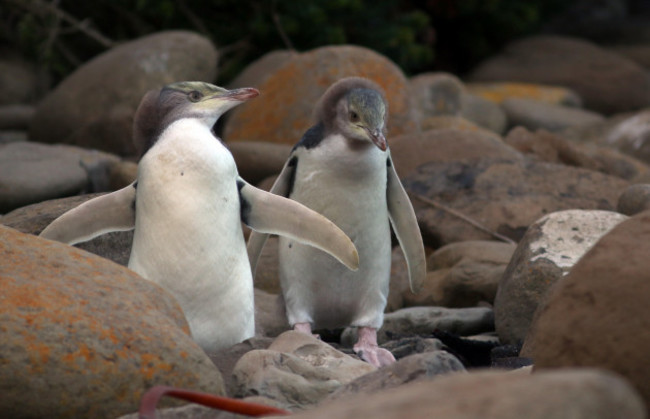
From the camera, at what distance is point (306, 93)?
9.57 meters

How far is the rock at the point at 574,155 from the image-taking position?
30.2ft

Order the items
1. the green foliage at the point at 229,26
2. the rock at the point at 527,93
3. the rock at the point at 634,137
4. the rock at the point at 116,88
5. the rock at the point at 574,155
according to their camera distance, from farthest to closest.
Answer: the rock at the point at 527,93, the green foliage at the point at 229,26, the rock at the point at 634,137, the rock at the point at 116,88, the rock at the point at 574,155

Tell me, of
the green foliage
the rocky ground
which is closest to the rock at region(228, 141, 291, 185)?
the rocky ground

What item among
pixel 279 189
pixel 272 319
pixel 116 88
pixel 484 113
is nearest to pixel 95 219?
pixel 279 189

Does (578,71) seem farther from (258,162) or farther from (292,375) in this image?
(292,375)

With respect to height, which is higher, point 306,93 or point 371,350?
point 371,350

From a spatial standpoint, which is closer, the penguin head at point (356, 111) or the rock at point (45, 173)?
the penguin head at point (356, 111)

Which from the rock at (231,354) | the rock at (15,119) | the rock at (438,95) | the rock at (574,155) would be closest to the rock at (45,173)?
the rock at (231,354)

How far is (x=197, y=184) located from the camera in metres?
4.40

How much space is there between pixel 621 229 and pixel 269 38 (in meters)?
9.70

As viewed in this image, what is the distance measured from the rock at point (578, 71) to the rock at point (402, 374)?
12754 mm

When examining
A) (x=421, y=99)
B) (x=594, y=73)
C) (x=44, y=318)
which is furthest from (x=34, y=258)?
(x=594, y=73)

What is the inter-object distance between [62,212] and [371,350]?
1.55 metres

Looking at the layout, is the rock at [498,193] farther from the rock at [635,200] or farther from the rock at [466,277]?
the rock at [635,200]
